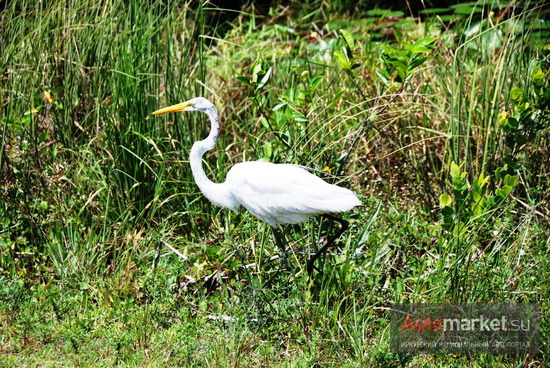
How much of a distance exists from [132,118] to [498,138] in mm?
2168

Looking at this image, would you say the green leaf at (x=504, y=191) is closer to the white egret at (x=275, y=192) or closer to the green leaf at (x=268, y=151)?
the white egret at (x=275, y=192)

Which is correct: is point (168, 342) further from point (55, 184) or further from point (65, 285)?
point (55, 184)

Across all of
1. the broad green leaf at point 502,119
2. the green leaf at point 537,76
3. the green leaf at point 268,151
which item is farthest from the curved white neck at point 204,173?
the green leaf at point 537,76

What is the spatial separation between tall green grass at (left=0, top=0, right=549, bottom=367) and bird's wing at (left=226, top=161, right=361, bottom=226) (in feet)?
0.97

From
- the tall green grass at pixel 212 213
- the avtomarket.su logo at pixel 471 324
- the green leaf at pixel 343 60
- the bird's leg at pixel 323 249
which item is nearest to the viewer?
the avtomarket.su logo at pixel 471 324

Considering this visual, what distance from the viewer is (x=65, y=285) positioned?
3.77m

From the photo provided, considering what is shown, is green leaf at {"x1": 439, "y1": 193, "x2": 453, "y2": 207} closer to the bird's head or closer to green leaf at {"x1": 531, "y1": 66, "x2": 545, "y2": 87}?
green leaf at {"x1": 531, "y1": 66, "x2": 545, "y2": 87}

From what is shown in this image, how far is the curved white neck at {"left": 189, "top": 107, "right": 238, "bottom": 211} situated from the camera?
3.45m

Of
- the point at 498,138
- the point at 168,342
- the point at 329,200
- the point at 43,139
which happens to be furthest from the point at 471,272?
the point at 43,139

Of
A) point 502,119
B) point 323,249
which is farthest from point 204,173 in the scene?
point 502,119

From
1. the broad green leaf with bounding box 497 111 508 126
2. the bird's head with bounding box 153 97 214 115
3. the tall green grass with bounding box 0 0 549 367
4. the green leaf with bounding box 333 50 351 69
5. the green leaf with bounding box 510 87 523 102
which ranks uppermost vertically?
the green leaf with bounding box 333 50 351 69

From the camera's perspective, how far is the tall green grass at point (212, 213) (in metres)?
3.28

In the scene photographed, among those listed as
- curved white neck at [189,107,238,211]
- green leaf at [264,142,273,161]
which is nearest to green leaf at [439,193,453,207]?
green leaf at [264,142,273,161]

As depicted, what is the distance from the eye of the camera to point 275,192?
336 centimetres
